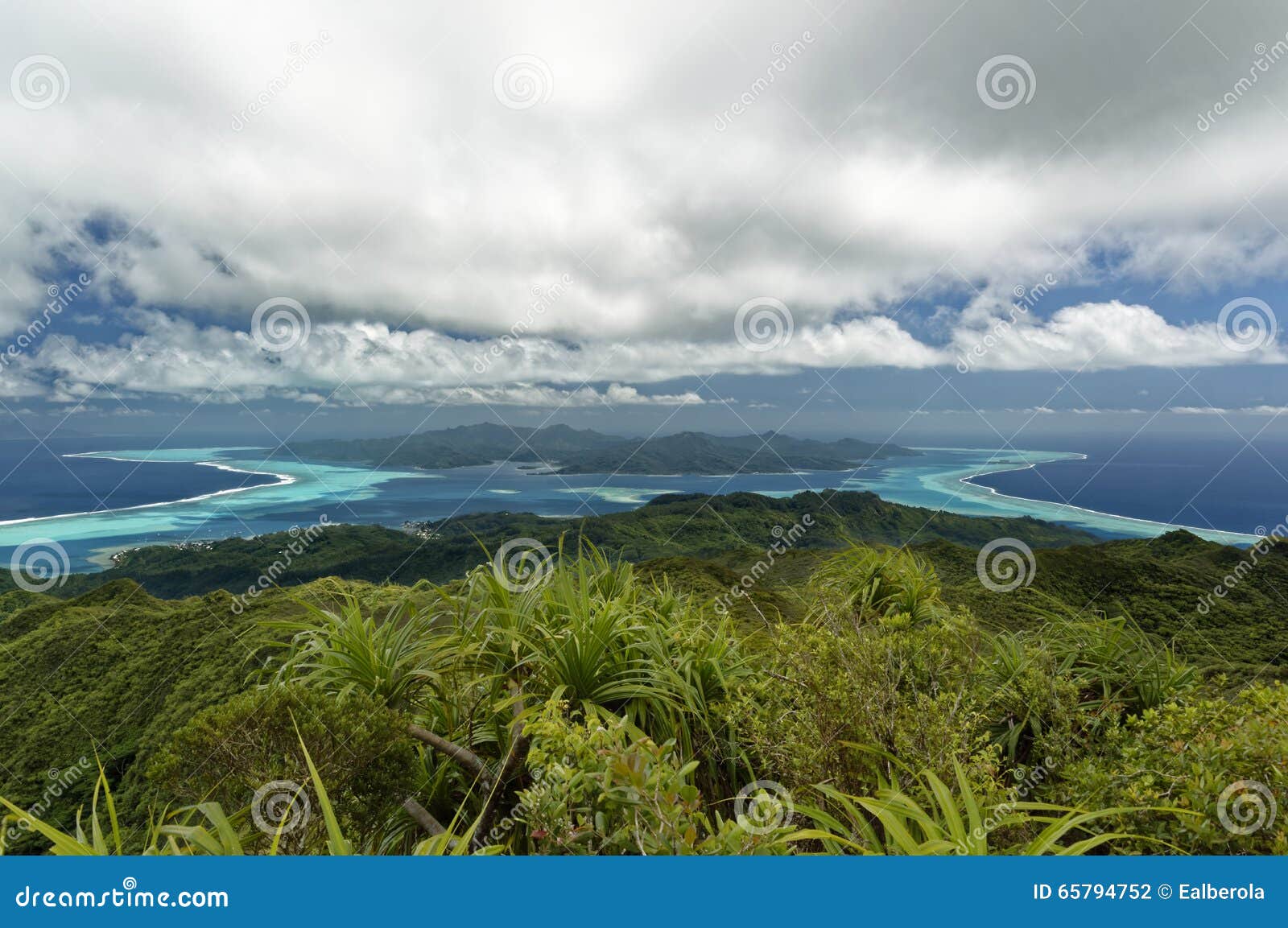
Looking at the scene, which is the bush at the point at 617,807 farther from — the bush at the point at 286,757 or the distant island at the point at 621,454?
the distant island at the point at 621,454

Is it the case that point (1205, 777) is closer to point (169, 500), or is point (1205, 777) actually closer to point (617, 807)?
point (617, 807)

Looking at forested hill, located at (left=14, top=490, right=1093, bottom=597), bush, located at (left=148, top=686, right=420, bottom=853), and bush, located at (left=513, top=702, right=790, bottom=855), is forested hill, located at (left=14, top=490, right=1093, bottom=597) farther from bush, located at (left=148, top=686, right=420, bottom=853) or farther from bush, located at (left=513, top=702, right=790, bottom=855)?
bush, located at (left=513, top=702, right=790, bottom=855)

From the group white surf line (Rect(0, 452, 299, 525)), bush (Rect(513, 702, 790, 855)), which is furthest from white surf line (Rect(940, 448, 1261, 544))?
white surf line (Rect(0, 452, 299, 525))

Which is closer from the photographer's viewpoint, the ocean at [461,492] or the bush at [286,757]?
the bush at [286,757]

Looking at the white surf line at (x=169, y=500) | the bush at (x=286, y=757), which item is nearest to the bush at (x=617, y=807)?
the bush at (x=286, y=757)

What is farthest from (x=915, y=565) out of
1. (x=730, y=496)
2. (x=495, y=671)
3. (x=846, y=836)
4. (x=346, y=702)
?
(x=730, y=496)

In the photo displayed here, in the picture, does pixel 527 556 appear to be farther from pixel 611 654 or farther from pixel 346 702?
pixel 346 702
